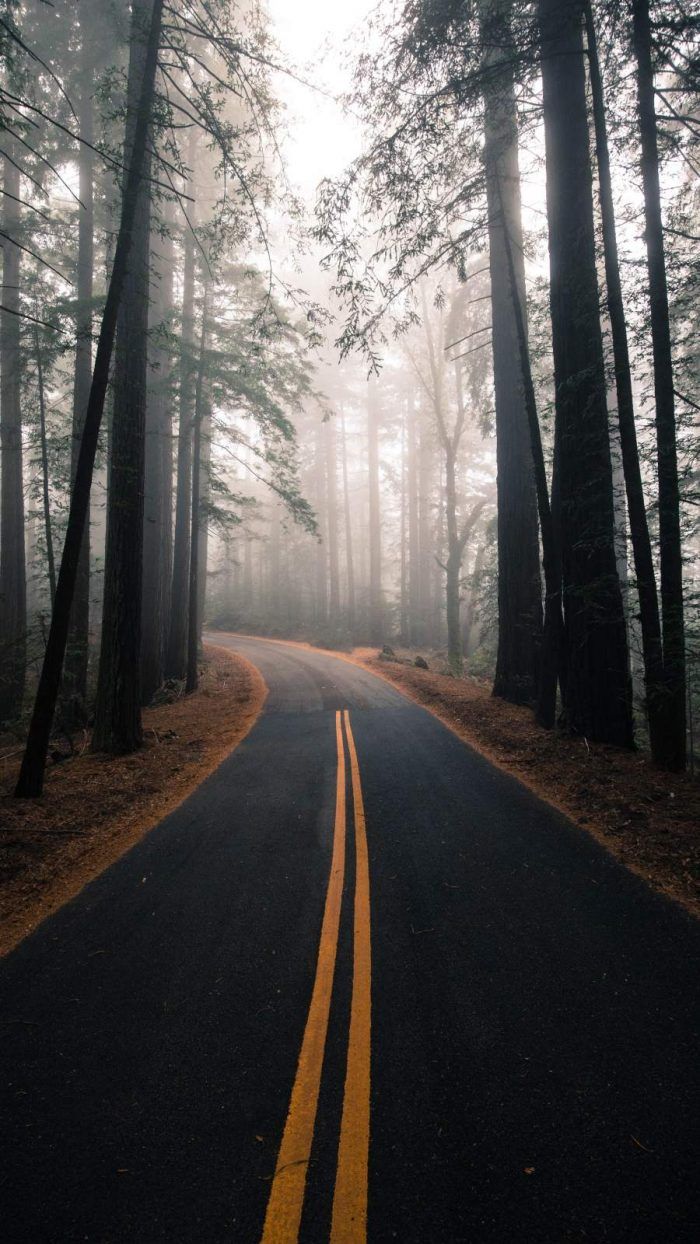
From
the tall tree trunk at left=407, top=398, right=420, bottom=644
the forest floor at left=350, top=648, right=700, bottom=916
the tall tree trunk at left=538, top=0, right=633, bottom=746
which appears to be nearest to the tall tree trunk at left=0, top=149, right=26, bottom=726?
the forest floor at left=350, top=648, right=700, bottom=916

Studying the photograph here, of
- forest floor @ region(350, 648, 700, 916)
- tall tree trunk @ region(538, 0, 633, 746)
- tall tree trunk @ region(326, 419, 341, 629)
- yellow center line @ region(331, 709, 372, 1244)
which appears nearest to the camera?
yellow center line @ region(331, 709, 372, 1244)

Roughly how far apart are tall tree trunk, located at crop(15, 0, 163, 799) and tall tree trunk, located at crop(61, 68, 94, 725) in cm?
404

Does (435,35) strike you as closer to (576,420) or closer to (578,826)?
(576,420)

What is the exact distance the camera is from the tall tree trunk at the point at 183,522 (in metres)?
14.9

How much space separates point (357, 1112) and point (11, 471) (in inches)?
612

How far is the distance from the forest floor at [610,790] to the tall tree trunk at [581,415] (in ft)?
2.48

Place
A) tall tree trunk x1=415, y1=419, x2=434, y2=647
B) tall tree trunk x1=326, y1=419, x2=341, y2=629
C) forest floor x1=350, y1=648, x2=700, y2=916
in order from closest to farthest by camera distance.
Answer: forest floor x1=350, y1=648, x2=700, y2=916 → tall tree trunk x1=415, y1=419, x2=434, y2=647 → tall tree trunk x1=326, y1=419, x2=341, y2=629

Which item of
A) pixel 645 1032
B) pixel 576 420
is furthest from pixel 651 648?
pixel 645 1032

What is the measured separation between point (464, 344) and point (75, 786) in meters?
19.1

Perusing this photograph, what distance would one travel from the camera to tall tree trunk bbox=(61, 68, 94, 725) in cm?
1059

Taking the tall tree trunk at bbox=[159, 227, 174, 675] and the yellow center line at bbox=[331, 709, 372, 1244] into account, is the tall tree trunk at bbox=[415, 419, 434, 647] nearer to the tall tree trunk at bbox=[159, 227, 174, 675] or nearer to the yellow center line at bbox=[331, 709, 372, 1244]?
the tall tree trunk at bbox=[159, 227, 174, 675]

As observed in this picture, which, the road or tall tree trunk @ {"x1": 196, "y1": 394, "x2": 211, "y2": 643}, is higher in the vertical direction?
tall tree trunk @ {"x1": 196, "y1": 394, "x2": 211, "y2": 643}

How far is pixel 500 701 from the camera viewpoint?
1102 centimetres

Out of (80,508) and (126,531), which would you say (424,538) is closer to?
(126,531)
